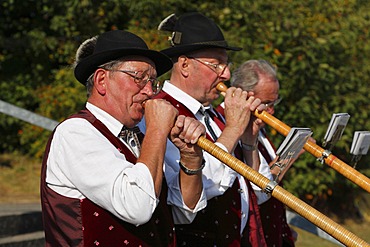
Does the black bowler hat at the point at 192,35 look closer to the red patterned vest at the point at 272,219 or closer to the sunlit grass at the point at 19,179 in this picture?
the red patterned vest at the point at 272,219

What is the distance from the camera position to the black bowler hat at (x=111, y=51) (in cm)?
336

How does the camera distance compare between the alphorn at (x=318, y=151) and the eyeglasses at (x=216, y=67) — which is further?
the eyeglasses at (x=216, y=67)

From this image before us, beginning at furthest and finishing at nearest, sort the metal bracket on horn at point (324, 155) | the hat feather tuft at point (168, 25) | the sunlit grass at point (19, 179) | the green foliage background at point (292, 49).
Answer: the sunlit grass at point (19, 179) → the green foliage background at point (292, 49) → the hat feather tuft at point (168, 25) → the metal bracket on horn at point (324, 155)

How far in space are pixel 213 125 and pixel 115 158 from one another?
136 centimetres

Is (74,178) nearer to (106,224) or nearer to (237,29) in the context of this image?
(106,224)

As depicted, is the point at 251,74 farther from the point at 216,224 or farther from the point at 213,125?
the point at 216,224

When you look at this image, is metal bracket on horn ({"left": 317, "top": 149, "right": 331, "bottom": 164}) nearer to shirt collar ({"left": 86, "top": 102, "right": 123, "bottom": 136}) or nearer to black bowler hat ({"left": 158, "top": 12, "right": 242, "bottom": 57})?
black bowler hat ({"left": 158, "top": 12, "right": 242, "bottom": 57})

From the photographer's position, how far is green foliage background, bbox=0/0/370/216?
8242 millimetres

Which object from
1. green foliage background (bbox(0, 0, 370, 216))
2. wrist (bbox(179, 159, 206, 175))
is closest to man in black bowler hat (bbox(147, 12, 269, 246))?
wrist (bbox(179, 159, 206, 175))

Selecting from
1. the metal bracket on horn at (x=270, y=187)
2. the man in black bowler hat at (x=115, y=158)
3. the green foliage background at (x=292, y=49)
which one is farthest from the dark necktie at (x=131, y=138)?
the green foliage background at (x=292, y=49)

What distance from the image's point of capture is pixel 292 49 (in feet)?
26.9

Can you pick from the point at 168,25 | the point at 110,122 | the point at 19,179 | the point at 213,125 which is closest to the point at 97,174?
the point at 110,122

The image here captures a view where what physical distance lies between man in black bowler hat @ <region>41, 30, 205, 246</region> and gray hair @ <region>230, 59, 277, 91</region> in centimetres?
136

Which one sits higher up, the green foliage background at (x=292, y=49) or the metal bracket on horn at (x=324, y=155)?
the metal bracket on horn at (x=324, y=155)
